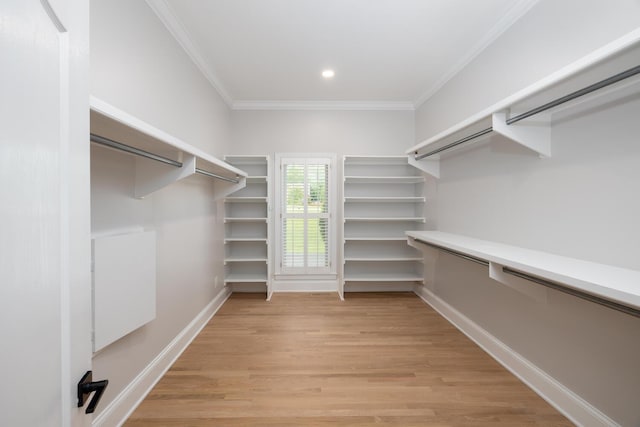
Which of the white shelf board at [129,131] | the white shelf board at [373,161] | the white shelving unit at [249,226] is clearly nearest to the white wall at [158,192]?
the white shelf board at [129,131]

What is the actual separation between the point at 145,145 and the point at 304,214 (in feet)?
8.36

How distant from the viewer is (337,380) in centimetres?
204

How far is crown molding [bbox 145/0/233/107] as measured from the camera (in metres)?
2.03

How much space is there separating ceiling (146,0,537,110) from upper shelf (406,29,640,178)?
872mm

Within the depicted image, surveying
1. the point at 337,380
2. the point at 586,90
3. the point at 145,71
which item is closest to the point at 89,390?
the point at 337,380

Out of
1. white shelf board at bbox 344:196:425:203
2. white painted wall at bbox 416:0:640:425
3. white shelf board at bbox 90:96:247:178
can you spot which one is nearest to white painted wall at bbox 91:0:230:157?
white shelf board at bbox 90:96:247:178

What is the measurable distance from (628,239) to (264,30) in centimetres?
268

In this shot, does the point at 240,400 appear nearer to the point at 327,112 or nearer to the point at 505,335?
the point at 505,335

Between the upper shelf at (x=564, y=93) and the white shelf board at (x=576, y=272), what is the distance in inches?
25.6

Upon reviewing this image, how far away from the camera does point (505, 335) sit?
225 cm

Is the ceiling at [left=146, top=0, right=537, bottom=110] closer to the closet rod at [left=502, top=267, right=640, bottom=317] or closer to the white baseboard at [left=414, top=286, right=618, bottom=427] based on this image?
the closet rod at [left=502, top=267, right=640, bottom=317]

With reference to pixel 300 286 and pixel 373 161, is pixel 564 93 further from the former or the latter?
pixel 300 286

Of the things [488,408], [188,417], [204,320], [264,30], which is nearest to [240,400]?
[188,417]

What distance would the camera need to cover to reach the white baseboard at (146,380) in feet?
→ 5.12
